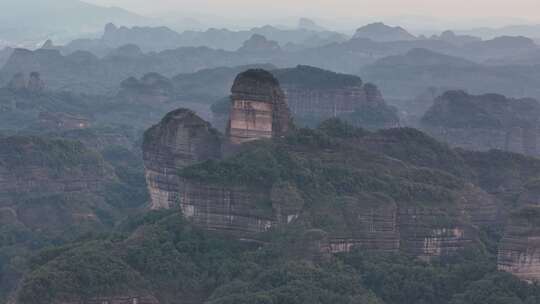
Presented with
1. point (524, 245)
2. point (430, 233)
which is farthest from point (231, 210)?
point (524, 245)

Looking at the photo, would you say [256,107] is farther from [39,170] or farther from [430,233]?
[39,170]

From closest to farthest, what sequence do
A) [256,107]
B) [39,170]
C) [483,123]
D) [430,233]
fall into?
[430,233] → [256,107] → [39,170] → [483,123]

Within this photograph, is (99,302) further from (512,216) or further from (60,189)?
(60,189)

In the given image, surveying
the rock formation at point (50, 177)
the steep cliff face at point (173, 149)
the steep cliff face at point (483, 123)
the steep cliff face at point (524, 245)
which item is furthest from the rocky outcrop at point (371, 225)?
the steep cliff face at point (483, 123)

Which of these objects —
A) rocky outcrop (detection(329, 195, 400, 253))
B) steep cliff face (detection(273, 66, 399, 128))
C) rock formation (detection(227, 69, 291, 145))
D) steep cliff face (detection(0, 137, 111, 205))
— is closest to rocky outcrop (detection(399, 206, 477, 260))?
rocky outcrop (detection(329, 195, 400, 253))

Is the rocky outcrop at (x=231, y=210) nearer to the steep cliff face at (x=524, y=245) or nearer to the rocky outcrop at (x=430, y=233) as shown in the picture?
the rocky outcrop at (x=430, y=233)

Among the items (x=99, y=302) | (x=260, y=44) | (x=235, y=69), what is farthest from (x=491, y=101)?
(x=260, y=44)
